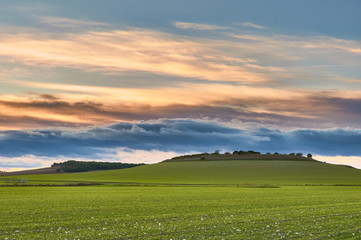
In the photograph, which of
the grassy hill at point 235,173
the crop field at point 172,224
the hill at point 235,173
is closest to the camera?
the crop field at point 172,224

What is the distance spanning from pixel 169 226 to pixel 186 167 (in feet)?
491

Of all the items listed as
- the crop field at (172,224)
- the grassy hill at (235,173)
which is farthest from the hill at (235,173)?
the crop field at (172,224)

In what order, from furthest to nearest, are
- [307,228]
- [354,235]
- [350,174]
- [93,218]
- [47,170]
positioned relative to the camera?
[47,170], [350,174], [93,218], [307,228], [354,235]

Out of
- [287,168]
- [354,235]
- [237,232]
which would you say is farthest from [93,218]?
[287,168]

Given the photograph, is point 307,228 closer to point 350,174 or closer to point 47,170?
point 350,174

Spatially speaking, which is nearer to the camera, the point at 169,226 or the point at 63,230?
the point at 63,230

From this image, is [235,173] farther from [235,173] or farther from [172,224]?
[172,224]

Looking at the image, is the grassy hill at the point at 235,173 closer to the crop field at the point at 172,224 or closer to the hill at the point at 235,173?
the hill at the point at 235,173

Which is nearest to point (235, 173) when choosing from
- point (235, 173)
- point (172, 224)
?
point (235, 173)

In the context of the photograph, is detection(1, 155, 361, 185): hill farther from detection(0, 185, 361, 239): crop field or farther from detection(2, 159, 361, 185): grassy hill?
detection(0, 185, 361, 239): crop field

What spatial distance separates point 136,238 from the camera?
20.9 m

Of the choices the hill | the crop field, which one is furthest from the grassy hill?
the crop field

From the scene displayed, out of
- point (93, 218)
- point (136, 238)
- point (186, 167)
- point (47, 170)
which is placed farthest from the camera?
point (47, 170)

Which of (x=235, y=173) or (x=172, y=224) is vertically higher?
(x=235, y=173)
